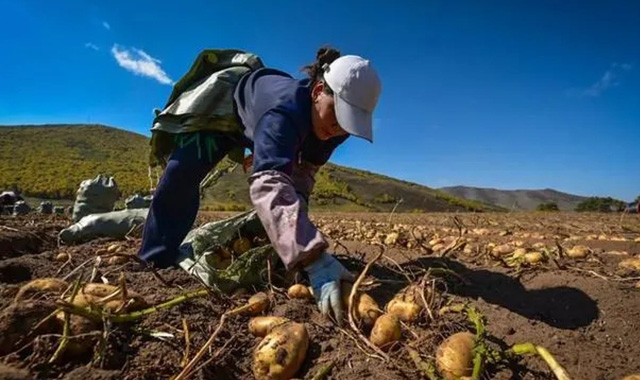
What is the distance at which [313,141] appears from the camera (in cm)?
264

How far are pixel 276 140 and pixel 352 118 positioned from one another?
0.41m

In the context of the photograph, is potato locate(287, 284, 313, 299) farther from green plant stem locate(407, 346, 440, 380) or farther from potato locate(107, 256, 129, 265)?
potato locate(107, 256, 129, 265)

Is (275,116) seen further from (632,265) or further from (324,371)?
(632,265)

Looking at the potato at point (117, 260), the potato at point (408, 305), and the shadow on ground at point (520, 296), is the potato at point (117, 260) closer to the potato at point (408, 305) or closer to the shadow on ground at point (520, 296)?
the shadow on ground at point (520, 296)

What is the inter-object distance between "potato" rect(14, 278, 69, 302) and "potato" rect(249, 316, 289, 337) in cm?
68

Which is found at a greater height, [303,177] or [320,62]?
[320,62]

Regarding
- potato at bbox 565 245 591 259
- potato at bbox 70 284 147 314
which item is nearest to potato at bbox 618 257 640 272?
potato at bbox 565 245 591 259

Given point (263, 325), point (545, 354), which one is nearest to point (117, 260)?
point (263, 325)

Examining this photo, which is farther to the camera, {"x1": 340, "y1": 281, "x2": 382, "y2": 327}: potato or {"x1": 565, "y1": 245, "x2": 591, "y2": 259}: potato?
{"x1": 565, "y1": 245, "x2": 591, "y2": 259}: potato

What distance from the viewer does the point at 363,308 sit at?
1636mm

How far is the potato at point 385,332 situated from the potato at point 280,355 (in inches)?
9.3

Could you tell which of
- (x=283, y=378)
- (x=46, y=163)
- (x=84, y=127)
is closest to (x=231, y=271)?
(x=283, y=378)

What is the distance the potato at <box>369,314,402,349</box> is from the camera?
1452mm

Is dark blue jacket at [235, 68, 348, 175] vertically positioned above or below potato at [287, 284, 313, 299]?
above
